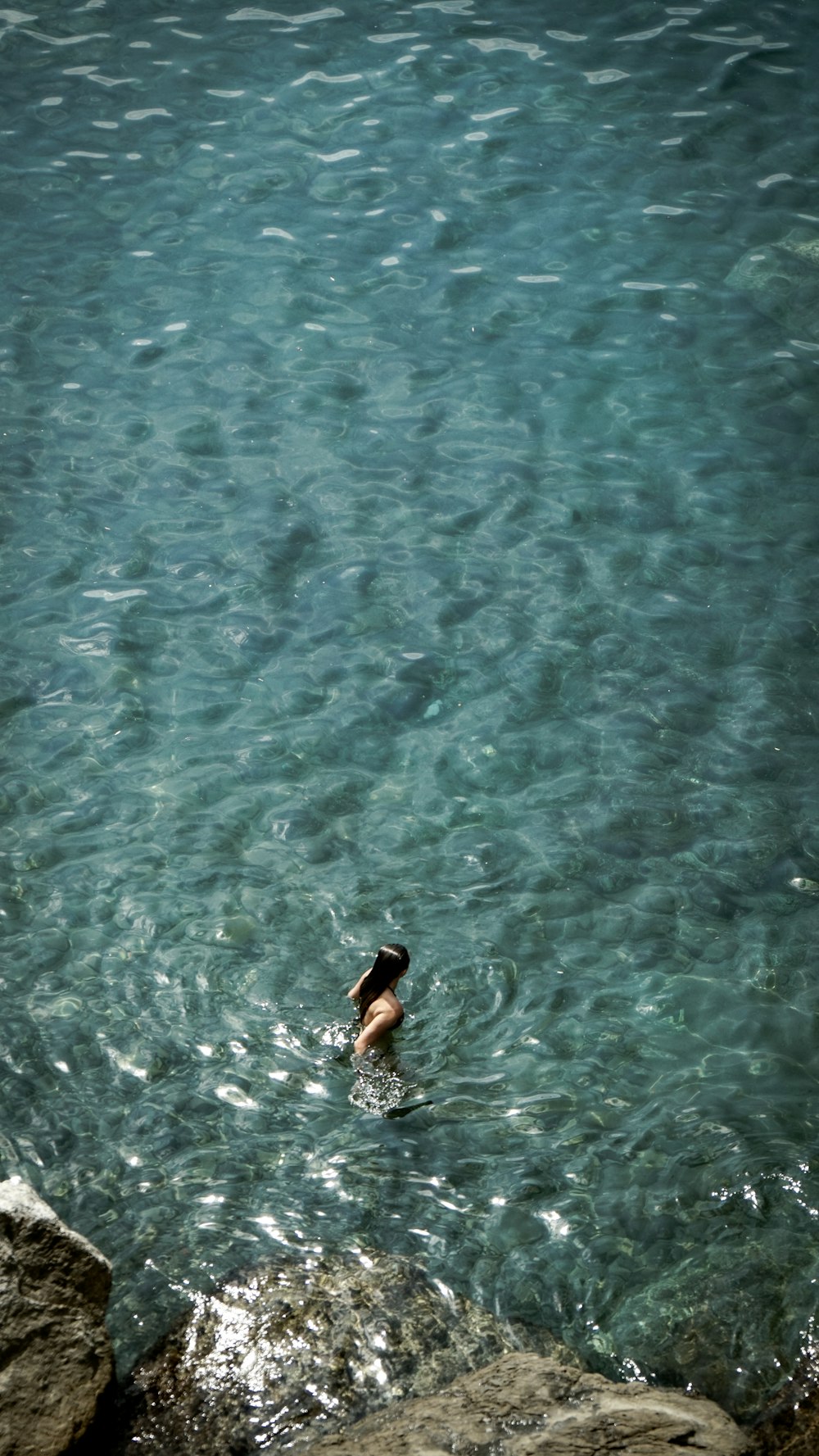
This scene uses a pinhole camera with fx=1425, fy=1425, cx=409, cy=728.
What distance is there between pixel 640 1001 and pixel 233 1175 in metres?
2.20

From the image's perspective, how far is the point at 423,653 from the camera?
29.5ft

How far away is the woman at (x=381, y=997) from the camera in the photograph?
21.7 feet

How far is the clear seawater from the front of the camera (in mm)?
6148

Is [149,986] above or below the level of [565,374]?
below

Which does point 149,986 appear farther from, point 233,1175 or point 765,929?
point 765,929

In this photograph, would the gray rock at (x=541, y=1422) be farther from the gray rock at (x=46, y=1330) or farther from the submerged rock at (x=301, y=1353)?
the gray rock at (x=46, y=1330)

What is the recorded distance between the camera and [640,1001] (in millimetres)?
7086

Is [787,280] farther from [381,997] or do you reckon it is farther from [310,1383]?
[310,1383]

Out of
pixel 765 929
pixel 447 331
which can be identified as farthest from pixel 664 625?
pixel 447 331

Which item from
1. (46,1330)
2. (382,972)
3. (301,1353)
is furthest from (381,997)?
(46,1330)

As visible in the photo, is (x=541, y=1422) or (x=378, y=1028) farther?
(x=378, y=1028)

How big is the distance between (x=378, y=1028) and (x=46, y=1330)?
7.02ft

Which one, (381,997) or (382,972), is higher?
(382,972)

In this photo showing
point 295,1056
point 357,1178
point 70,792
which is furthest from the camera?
point 70,792
